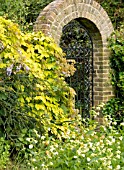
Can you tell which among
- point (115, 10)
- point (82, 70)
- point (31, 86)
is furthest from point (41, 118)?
point (115, 10)

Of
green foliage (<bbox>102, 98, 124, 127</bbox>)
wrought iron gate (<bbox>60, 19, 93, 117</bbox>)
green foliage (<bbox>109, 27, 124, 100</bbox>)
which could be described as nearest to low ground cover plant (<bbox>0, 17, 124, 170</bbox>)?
wrought iron gate (<bbox>60, 19, 93, 117</bbox>)

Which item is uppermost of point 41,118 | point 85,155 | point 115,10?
point 115,10

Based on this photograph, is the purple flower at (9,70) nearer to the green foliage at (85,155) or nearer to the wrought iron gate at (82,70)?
the green foliage at (85,155)

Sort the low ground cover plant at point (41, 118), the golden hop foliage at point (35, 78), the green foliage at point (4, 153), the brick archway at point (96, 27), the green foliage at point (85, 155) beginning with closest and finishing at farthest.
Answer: the green foliage at point (85, 155) → the low ground cover plant at point (41, 118) → the green foliage at point (4, 153) → the golden hop foliage at point (35, 78) → the brick archway at point (96, 27)

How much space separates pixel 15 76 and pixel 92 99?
2874mm

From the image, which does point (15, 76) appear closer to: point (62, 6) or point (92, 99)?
point (62, 6)

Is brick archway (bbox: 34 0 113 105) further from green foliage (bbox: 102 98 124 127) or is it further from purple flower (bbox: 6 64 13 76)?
purple flower (bbox: 6 64 13 76)

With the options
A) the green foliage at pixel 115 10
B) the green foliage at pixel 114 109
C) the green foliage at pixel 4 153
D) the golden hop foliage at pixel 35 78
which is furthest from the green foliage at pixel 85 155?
the green foliage at pixel 115 10

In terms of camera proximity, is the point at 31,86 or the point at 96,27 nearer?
the point at 31,86

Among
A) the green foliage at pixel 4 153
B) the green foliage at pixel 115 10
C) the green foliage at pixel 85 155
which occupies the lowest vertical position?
the green foliage at pixel 4 153

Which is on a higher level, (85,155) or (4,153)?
(85,155)

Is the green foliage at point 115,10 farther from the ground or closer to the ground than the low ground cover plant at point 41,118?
farther from the ground

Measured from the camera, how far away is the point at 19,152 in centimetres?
482

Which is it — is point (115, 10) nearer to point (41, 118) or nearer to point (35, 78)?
point (35, 78)
